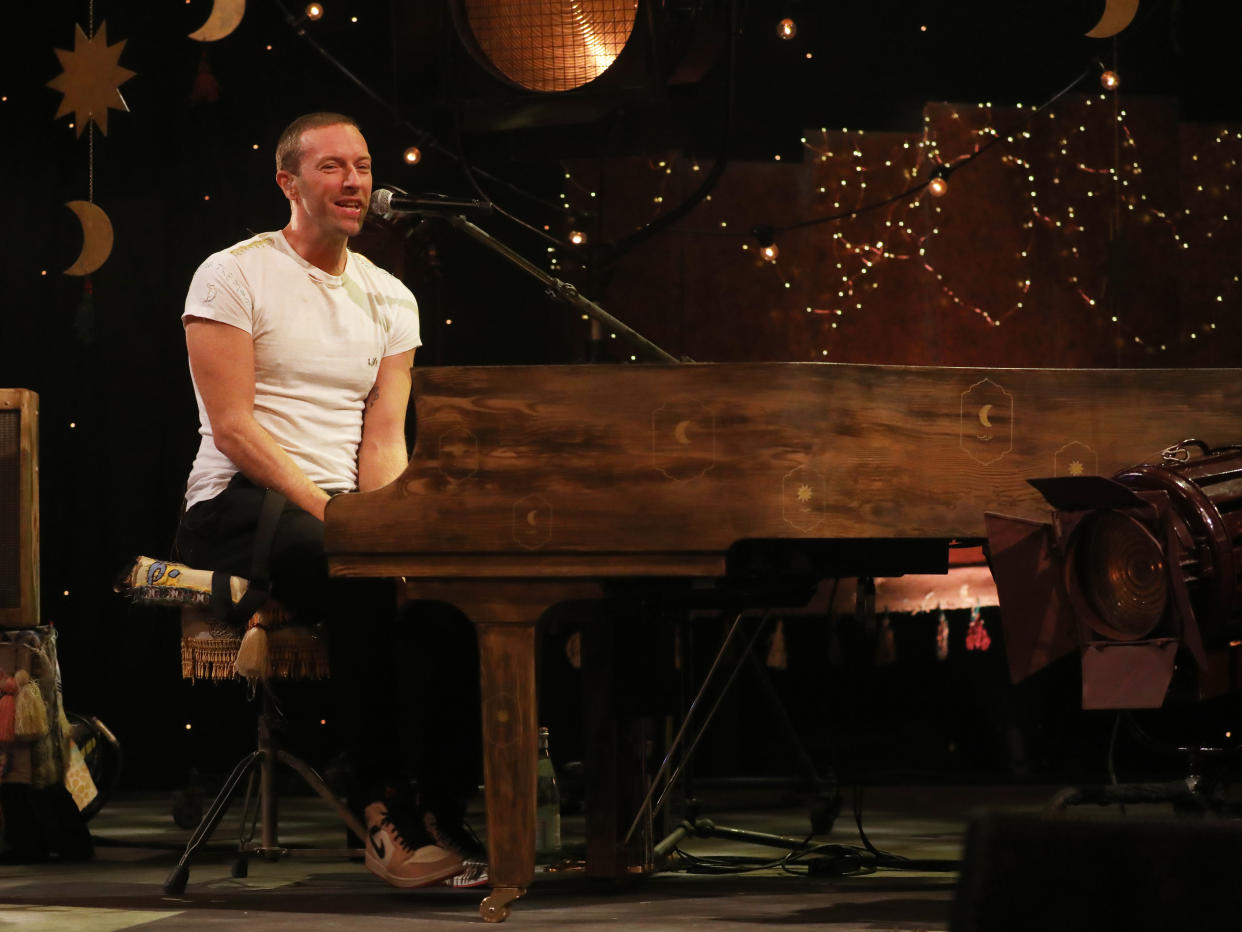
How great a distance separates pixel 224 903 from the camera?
10.2 ft

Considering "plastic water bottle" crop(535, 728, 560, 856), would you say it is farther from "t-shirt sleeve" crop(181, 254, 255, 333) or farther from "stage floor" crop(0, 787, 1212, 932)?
"t-shirt sleeve" crop(181, 254, 255, 333)

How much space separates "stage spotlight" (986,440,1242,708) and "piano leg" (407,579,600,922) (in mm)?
687

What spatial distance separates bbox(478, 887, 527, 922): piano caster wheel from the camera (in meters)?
2.82

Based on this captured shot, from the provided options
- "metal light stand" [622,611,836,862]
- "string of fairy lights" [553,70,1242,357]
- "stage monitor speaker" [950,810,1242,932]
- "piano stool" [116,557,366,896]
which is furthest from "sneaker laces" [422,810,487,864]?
"string of fairy lights" [553,70,1242,357]

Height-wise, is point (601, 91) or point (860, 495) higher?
point (601, 91)

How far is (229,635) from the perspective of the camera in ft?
10.6

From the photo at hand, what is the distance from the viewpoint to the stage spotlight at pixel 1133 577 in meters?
2.35

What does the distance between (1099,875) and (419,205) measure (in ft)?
7.49

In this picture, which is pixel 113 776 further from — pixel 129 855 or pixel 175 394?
pixel 175 394

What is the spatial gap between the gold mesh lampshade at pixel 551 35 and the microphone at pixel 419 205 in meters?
1.15

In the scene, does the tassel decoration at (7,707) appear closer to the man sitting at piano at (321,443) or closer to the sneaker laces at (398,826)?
the man sitting at piano at (321,443)

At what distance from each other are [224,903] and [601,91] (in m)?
2.03

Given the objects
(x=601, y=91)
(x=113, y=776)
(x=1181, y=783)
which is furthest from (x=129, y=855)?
(x=1181, y=783)

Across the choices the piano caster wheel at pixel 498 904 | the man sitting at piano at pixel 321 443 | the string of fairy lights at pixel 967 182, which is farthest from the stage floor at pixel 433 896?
the string of fairy lights at pixel 967 182
